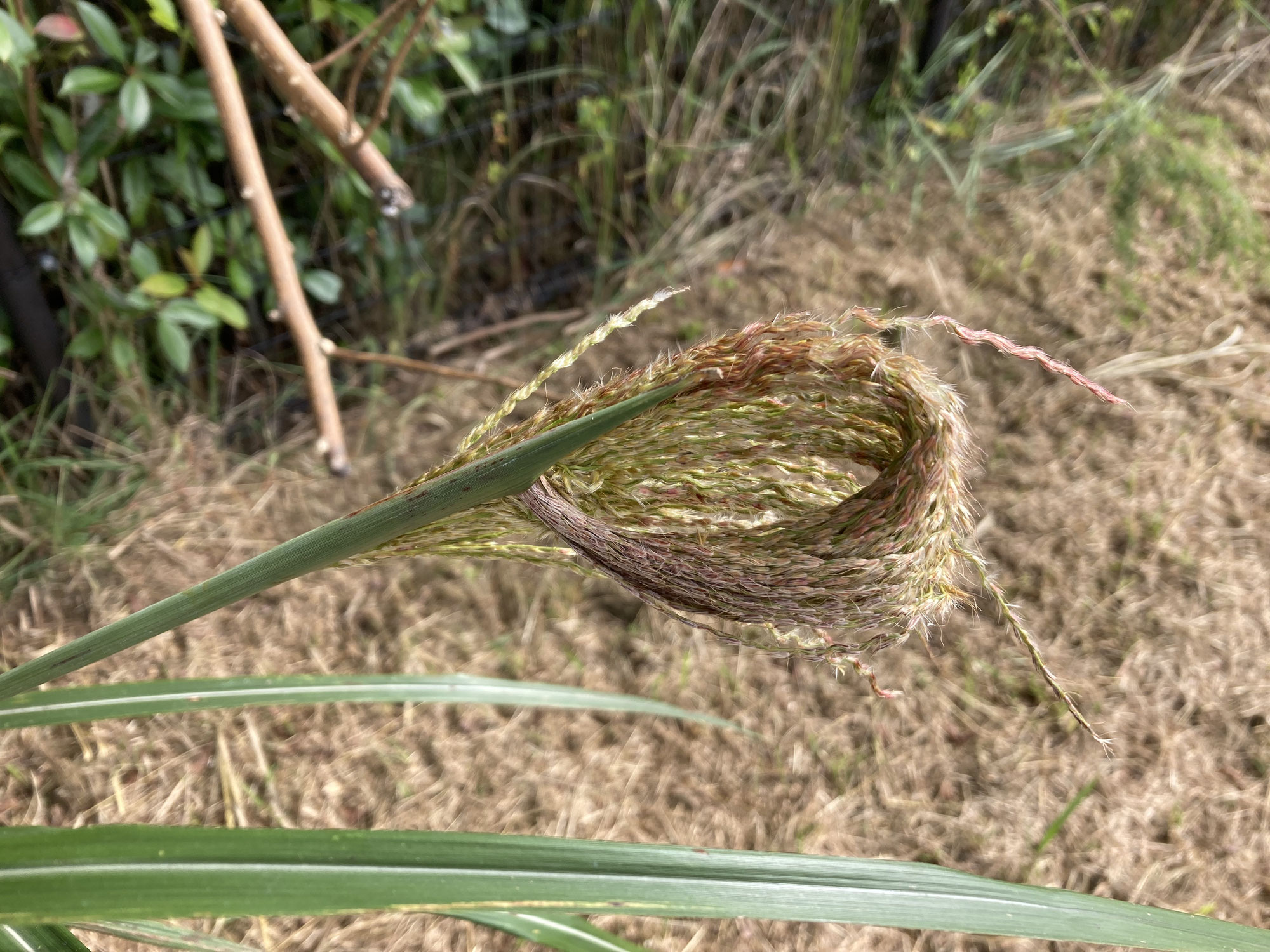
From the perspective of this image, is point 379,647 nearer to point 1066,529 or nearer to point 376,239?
point 376,239

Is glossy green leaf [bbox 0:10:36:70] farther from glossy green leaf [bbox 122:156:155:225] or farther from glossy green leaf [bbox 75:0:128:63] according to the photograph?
glossy green leaf [bbox 122:156:155:225]

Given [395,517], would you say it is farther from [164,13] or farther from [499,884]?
[164,13]

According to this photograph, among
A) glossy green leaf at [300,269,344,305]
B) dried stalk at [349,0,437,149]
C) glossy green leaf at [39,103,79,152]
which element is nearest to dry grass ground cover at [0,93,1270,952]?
glossy green leaf at [300,269,344,305]

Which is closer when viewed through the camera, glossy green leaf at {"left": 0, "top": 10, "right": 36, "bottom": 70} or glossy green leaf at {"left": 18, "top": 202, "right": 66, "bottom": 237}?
glossy green leaf at {"left": 0, "top": 10, "right": 36, "bottom": 70}

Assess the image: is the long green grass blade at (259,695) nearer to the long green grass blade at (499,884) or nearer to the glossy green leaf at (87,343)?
the long green grass blade at (499,884)

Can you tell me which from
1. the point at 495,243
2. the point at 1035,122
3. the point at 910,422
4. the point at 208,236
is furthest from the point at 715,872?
the point at 1035,122

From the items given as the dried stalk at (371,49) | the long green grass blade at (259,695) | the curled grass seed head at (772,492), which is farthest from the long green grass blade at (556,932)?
the dried stalk at (371,49)
